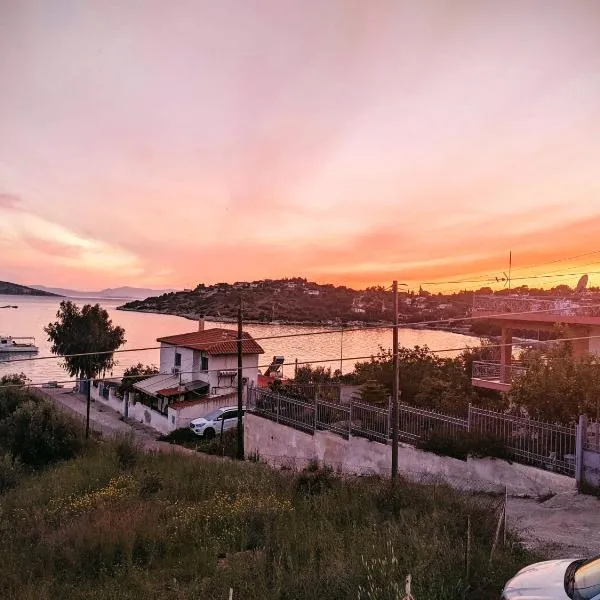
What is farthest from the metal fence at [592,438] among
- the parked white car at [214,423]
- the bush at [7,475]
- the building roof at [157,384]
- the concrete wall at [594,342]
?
the building roof at [157,384]

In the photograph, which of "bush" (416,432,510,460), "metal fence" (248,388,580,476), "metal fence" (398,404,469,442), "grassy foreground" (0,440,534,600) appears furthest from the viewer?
"metal fence" (398,404,469,442)

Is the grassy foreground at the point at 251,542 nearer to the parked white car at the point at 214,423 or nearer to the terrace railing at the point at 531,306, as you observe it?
the terrace railing at the point at 531,306

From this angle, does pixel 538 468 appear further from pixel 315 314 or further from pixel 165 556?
pixel 315 314

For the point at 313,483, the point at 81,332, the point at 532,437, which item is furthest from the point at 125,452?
the point at 81,332

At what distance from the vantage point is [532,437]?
1177 cm

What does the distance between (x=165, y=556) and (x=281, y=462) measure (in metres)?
10.8

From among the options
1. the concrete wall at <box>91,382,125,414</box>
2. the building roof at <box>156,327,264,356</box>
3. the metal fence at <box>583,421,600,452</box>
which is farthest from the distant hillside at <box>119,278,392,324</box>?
the metal fence at <box>583,421,600,452</box>

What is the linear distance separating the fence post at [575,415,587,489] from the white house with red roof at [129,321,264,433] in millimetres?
21897

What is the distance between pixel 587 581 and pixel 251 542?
5.93 metres

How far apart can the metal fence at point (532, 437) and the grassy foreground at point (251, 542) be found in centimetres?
265

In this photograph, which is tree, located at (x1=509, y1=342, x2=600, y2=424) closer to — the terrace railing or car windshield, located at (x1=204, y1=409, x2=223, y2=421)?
the terrace railing

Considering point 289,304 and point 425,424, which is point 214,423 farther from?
point 289,304

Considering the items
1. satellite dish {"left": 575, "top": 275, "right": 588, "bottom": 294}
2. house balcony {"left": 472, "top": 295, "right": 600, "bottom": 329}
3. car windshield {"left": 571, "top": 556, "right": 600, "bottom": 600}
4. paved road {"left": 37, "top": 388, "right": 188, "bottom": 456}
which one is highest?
satellite dish {"left": 575, "top": 275, "right": 588, "bottom": 294}

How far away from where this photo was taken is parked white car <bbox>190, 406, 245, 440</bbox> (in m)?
28.5
